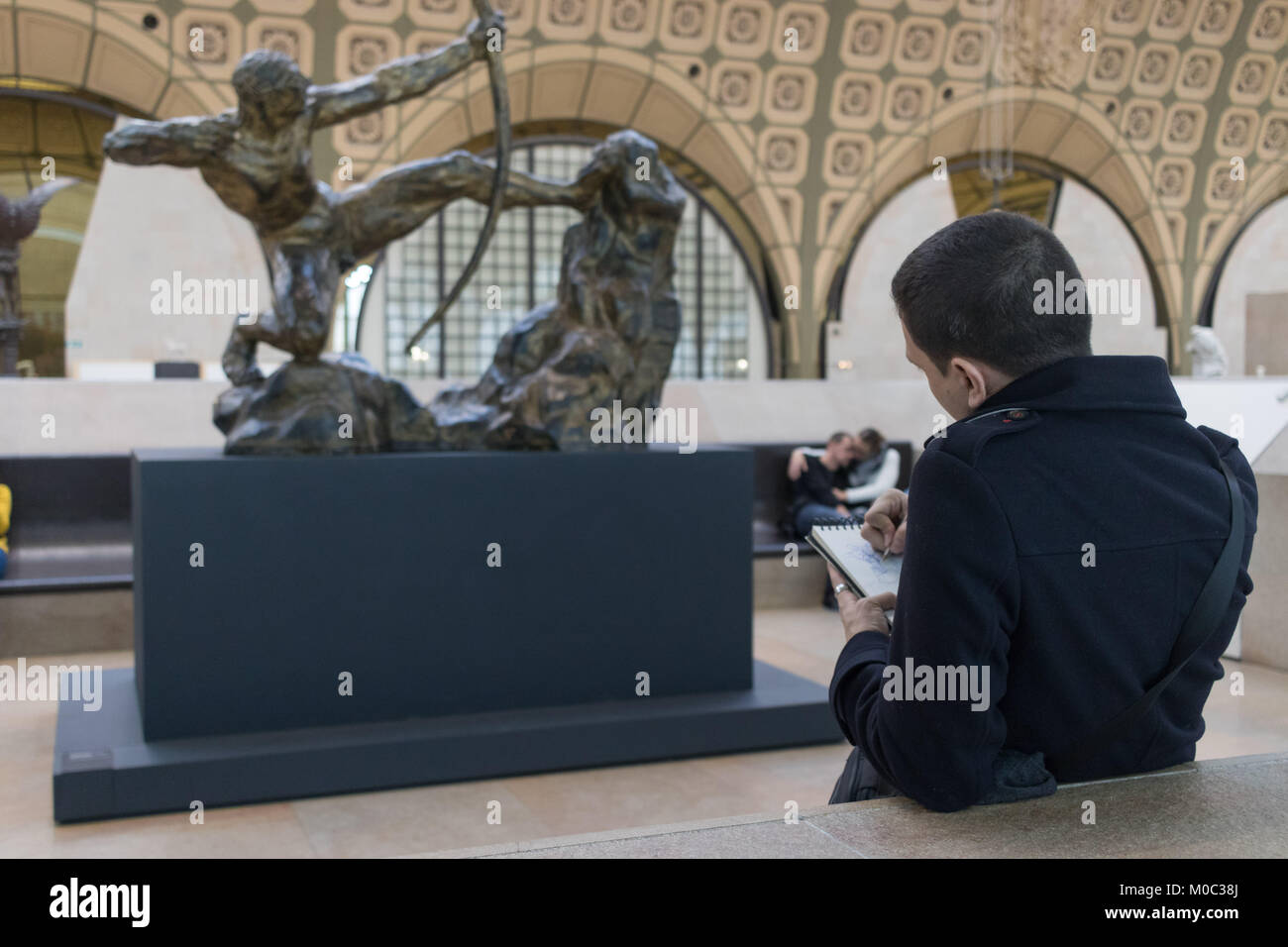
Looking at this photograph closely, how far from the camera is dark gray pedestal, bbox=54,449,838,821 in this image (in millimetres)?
4613

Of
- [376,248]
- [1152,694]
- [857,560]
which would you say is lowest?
[1152,694]

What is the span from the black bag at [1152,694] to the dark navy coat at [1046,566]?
0.04ft

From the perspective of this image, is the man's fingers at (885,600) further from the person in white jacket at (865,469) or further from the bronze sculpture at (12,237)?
the bronze sculpture at (12,237)

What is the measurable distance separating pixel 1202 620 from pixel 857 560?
1.74 ft

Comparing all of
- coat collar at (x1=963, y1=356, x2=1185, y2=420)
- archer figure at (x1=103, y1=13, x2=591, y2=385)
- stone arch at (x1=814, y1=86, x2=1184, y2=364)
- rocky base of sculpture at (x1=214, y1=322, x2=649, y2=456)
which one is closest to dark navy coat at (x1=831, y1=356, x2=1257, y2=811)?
coat collar at (x1=963, y1=356, x2=1185, y2=420)

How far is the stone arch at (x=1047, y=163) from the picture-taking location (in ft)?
49.4

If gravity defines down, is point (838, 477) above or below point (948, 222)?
below

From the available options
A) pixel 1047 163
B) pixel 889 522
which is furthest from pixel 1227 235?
pixel 889 522

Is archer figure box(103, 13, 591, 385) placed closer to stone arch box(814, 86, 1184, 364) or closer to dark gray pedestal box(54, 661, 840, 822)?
dark gray pedestal box(54, 661, 840, 822)

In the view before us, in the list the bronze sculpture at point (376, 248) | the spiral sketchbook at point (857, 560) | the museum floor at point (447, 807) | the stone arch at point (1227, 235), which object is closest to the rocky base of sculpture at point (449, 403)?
the bronze sculpture at point (376, 248)

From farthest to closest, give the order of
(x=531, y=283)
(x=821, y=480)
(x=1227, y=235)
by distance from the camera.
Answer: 1. (x=1227, y=235)
2. (x=531, y=283)
3. (x=821, y=480)

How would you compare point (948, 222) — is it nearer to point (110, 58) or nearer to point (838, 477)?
point (838, 477)

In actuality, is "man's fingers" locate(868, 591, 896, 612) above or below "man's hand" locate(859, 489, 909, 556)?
below

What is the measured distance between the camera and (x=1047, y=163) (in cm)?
1667
